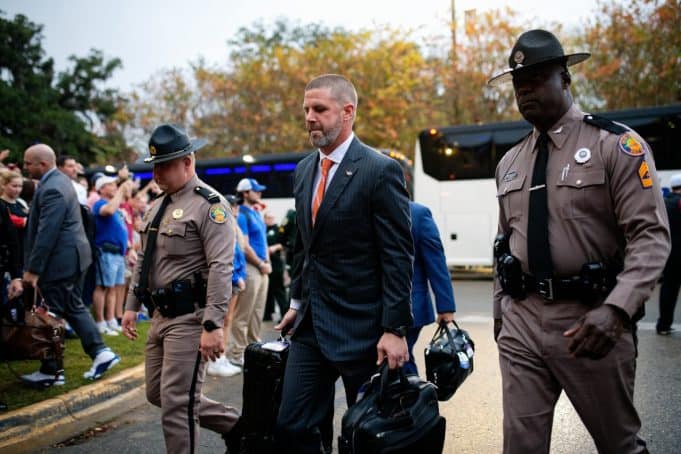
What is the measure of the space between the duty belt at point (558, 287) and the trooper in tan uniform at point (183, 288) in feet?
5.74

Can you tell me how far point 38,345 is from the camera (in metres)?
5.60

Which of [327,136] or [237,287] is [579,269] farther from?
[237,287]

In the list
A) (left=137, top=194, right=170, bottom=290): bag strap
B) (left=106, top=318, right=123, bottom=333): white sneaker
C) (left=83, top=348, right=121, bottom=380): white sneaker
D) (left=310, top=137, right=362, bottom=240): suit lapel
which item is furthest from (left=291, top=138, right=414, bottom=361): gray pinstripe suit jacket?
(left=106, top=318, right=123, bottom=333): white sneaker

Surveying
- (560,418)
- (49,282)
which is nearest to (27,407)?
(49,282)

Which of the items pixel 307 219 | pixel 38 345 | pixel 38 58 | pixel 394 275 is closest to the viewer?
pixel 394 275

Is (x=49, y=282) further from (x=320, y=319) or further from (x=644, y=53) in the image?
(x=644, y=53)

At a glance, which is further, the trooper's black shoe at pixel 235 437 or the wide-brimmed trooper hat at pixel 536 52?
the trooper's black shoe at pixel 235 437

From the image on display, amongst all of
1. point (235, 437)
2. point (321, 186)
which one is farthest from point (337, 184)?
point (235, 437)

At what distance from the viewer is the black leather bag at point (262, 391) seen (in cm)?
350

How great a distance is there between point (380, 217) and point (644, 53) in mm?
22277

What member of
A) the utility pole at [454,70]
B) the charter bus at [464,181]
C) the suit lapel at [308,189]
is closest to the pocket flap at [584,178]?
the suit lapel at [308,189]

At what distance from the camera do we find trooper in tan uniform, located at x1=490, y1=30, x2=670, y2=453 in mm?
2400

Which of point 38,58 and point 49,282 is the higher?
point 38,58

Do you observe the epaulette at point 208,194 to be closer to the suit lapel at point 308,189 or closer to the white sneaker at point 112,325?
the suit lapel at point 308,189
